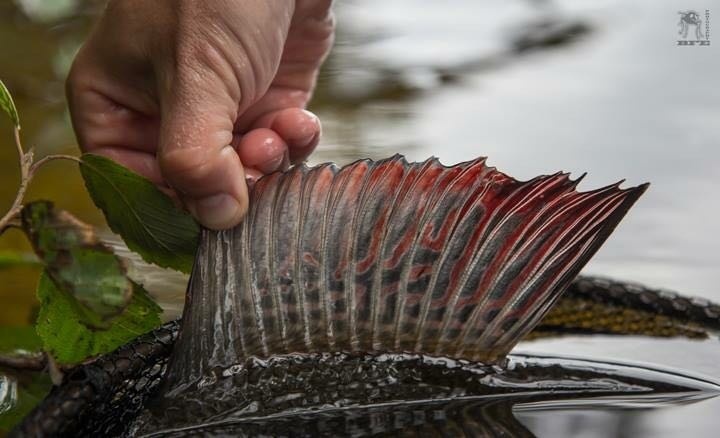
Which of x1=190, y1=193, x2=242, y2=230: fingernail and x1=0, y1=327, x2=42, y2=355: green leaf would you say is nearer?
x1=190, y1=193, x2=242, y2=230: fingernail

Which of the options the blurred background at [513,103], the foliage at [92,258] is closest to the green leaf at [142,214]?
the foliage at [92,258]

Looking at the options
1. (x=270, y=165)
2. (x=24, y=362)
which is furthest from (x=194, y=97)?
(x=24, y=362)

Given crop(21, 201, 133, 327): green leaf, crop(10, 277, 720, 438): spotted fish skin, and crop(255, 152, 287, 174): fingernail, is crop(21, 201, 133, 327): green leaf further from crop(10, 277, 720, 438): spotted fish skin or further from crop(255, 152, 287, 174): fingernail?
crop(255, 152, 287, 174): fingernail

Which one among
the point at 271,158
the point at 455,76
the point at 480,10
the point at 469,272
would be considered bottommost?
the point at 469,272

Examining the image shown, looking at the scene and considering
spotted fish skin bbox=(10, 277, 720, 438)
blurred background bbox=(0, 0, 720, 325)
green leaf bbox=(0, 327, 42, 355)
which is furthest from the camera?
blurred background bbox=(0, 0, 720, 325)

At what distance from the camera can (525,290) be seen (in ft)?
3.19

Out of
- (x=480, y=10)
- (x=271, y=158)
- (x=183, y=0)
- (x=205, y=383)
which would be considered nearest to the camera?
(x=205, y=383)

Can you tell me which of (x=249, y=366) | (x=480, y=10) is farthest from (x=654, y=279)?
(x=480, y=10)

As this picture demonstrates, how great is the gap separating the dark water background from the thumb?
0.35m

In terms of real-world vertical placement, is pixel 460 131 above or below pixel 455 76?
below

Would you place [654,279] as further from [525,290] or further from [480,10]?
[480,10]

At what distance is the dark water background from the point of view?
1.50m

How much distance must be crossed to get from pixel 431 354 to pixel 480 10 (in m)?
2.53

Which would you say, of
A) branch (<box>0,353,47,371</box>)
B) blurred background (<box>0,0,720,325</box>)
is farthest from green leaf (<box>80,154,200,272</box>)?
blurred background (<box>0,0,720,325</box>)
